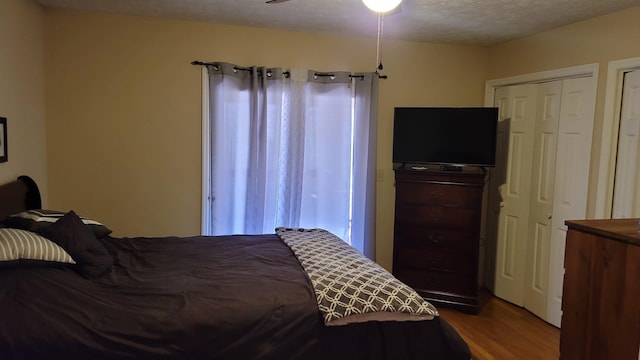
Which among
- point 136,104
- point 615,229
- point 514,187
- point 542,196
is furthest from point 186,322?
point 514,187

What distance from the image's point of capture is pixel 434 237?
385 cm

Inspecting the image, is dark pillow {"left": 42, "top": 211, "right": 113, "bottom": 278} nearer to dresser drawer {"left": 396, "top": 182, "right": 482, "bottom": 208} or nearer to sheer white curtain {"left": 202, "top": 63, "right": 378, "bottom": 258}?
sheer white curtain {"left": 202, "top": 63, "right": 378, "bottom": 258}

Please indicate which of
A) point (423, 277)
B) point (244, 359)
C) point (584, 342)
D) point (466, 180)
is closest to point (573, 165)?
point (466, 180)

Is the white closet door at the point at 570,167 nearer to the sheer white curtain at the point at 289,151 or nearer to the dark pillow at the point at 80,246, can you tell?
the sheer white curtain at the point at 289,151

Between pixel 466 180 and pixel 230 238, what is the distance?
1.96 meters

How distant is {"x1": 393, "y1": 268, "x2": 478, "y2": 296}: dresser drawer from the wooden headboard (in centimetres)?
282

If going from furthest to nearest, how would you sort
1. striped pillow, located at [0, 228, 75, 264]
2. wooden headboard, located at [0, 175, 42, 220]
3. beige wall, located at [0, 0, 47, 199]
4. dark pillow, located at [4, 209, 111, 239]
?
1. beige wall, located at [0, 0, 47, 199]
2. wooden headboard, located at [0, 175, 42, 220]
3. dark pillow, located at [4, 209, 111, 239]
4. striped pillow, located at [0, 228, 75, 264]

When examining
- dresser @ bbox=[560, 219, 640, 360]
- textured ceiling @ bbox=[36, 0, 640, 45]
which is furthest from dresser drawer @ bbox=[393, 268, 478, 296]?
textured ceiling @ bbox=[36, 0, 640, 45]

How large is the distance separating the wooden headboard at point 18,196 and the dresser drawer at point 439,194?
2723mm

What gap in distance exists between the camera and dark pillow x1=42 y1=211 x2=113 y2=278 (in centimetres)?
222

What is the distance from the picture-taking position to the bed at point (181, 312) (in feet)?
5.77

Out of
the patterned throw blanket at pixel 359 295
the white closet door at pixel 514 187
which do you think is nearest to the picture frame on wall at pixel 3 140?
the patterned throw blanket at pixel 359 295

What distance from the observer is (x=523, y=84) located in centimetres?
396

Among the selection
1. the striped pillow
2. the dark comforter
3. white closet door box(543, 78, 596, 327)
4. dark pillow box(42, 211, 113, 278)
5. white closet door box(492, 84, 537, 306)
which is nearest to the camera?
the dark comforter
